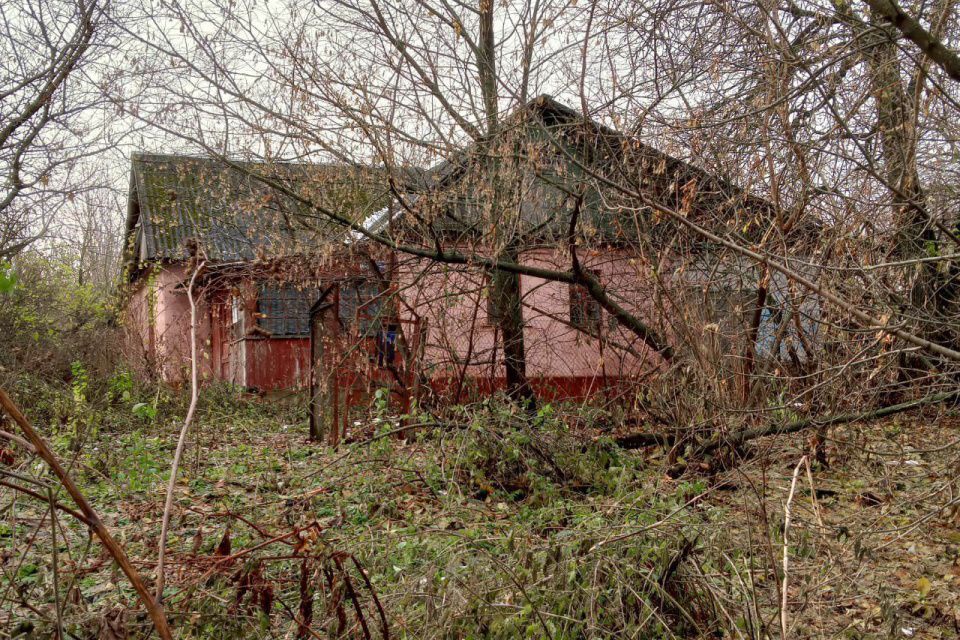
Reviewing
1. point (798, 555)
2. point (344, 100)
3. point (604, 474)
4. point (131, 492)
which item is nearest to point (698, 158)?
point (604, 474)

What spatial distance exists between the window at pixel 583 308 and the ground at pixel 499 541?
126 cm

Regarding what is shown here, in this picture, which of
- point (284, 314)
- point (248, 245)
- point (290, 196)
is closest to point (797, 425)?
point (290, 196)

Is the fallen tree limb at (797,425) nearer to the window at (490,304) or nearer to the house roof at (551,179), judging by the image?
the house roof at (551,179)

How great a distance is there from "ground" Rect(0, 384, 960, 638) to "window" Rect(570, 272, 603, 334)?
1.26 metres

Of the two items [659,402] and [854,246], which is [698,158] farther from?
[659,402]

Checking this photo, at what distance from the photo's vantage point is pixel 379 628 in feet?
9.50

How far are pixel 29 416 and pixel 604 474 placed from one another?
25.7ft

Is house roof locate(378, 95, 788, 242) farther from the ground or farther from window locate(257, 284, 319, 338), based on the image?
window locate(257, 284, 319, 338)

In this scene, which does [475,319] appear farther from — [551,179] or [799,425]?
[799,425]

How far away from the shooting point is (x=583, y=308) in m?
8.18

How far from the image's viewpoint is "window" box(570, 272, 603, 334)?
26.1 feet

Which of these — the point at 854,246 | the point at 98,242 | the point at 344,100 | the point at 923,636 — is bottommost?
the point at 923,636

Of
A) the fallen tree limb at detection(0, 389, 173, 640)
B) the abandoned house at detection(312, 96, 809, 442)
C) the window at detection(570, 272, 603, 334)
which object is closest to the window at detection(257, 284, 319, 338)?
the abandoned house at detection(312, 96, 809, 442)

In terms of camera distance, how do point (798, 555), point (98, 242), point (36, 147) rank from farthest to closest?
point (98, 242), point (36, 147), point (798, 555)
